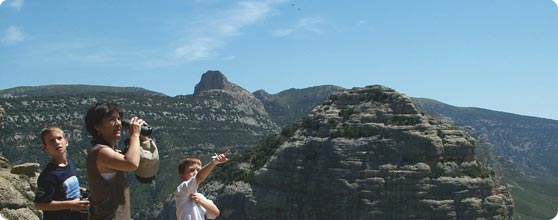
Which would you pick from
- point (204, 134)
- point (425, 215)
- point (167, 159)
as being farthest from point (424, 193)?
point (204, 134)

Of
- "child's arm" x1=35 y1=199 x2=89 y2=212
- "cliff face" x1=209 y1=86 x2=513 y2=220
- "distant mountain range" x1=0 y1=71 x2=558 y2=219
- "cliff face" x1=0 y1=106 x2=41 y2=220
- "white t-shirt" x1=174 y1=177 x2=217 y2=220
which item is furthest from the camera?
"distant mountain range" x1=0 y1=71 x2=558 y2=219

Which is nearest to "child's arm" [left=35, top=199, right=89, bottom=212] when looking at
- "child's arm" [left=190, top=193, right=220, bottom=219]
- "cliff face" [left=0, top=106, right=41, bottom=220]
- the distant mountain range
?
"child's arm" [left=190, top=193, right=220, bottom=219]

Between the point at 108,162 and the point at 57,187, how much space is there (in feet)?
3.52

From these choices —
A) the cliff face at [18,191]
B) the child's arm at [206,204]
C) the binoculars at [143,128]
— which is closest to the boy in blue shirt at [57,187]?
the binoculars at [143,128]

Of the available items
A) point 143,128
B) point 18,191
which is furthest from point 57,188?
point 18,191

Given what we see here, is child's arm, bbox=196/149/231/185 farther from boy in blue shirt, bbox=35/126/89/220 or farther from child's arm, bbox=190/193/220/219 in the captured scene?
boy in blue shirt, bbox=35/126/89/220

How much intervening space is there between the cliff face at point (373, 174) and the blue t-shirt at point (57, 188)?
5890 cm

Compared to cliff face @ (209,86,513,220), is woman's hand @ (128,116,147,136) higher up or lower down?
higher up

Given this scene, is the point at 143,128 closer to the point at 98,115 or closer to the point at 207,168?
the point at 98,115

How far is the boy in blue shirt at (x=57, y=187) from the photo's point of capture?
6242mm

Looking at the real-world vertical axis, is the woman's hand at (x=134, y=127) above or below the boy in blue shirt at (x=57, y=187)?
above

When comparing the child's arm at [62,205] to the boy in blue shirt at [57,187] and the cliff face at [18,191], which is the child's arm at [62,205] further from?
the cliff face at [18,191]

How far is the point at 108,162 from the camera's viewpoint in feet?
18.5

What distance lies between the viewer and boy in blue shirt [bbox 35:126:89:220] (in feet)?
20.5
